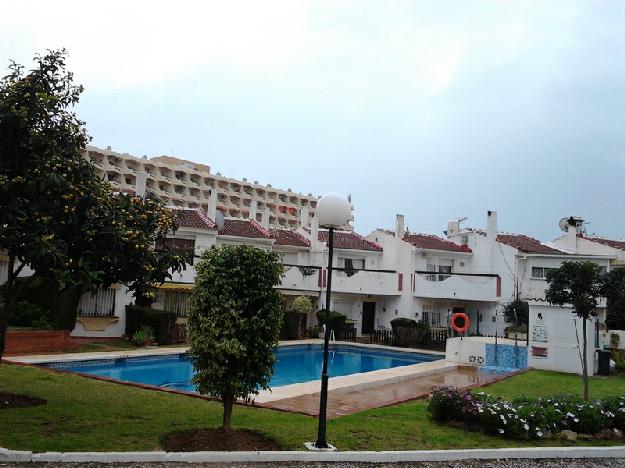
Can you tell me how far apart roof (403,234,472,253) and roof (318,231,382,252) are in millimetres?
2345

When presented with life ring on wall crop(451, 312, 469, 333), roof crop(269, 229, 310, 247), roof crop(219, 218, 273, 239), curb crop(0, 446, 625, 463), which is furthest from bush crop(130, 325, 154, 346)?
curb crop(0, 446, 625, 463)

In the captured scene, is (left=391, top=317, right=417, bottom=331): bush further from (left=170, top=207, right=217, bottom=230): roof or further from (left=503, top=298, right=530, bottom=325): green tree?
(left=170, top=207, right=217, bottom=230): roof

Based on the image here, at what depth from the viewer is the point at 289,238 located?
1549 inches

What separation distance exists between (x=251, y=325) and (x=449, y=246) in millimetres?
33654

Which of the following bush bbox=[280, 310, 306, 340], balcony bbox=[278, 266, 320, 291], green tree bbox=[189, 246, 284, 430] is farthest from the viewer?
balcony bbox=[278, 266, 320, 291]

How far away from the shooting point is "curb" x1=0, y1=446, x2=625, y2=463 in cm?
748

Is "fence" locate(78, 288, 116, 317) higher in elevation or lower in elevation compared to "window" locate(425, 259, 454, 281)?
lower

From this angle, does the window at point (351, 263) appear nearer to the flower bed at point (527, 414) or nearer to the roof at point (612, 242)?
the roof at point (612, 242)

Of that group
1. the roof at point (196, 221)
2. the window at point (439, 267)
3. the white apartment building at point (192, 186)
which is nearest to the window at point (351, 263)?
the window at point (439, 267)

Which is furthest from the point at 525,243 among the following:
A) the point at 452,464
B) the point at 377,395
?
the point at 452,464

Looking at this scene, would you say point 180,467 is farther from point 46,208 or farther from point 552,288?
point 552,288

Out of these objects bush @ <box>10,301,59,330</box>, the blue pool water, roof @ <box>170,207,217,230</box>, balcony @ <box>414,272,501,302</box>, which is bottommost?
the blue pool water

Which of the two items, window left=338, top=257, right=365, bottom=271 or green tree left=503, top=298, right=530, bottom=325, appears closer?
green tree left=503, top=298, right=530, bottom=325

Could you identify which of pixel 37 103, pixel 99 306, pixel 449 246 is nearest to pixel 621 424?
pixel 37 103
